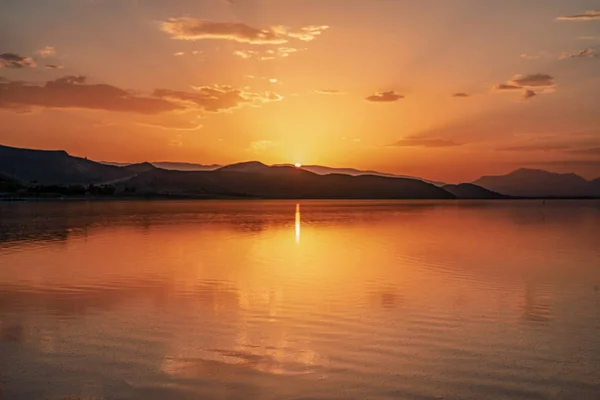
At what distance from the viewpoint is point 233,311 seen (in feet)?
50.9

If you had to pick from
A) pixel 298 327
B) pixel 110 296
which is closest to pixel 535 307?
pixel 298 327

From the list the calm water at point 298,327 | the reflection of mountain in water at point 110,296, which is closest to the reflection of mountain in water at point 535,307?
the calm water at point 298,327

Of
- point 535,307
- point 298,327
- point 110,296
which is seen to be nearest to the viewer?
point 298,327

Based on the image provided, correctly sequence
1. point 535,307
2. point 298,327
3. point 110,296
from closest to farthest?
point 298,327, point 535,307, point 110,296

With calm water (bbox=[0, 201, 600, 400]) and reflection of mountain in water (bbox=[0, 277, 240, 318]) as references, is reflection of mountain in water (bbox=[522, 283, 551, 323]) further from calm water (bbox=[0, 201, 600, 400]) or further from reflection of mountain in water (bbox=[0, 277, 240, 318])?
reflection of mountain in water (bbox=[0, 277, 240, 318])

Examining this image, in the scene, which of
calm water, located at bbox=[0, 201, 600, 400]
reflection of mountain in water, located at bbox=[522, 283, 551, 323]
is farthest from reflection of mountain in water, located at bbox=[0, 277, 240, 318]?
reflection of mountain in water, located at bbox=[522, 283, 551, 323]

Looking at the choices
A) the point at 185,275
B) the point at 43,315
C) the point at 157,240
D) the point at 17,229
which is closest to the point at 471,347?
the point at 43,315

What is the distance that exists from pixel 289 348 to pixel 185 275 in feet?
36.8

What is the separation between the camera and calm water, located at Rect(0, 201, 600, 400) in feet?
31.3

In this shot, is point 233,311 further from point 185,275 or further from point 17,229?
point 17,229

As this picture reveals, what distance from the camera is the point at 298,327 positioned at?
13664 mm

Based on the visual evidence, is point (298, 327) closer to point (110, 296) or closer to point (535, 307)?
point (110, 296)

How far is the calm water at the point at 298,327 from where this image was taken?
31.3 ft

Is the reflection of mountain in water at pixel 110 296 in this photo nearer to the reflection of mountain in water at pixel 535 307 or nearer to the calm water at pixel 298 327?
the calm water at pixel 298 327
